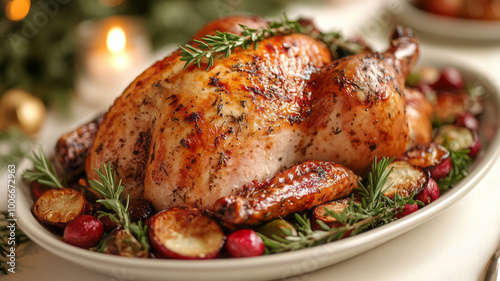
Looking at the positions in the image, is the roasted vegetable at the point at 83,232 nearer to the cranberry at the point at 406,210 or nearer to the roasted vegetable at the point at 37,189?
the roasted vegetable at the point at 37,189

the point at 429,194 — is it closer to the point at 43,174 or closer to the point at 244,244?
the point at 244,244

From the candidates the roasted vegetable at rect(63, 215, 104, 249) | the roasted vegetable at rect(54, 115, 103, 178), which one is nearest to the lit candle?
the roasted vegetable at rect(54, 115, 103, 178)

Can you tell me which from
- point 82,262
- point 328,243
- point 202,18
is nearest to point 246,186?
point 328,243

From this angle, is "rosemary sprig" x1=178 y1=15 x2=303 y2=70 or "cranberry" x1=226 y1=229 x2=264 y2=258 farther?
"rosemary sprig" x1=178 y1=15 x2=303 y2=70

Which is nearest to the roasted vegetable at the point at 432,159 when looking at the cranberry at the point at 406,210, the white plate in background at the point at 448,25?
the cranberry at the point at 406,210

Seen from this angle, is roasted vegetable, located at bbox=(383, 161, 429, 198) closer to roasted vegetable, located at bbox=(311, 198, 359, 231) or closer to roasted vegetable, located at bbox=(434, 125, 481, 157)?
roasted vegetable, located at bbox=(311, 198, 359, 231)

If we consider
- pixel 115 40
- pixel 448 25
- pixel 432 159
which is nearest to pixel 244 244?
pixel 432 159
